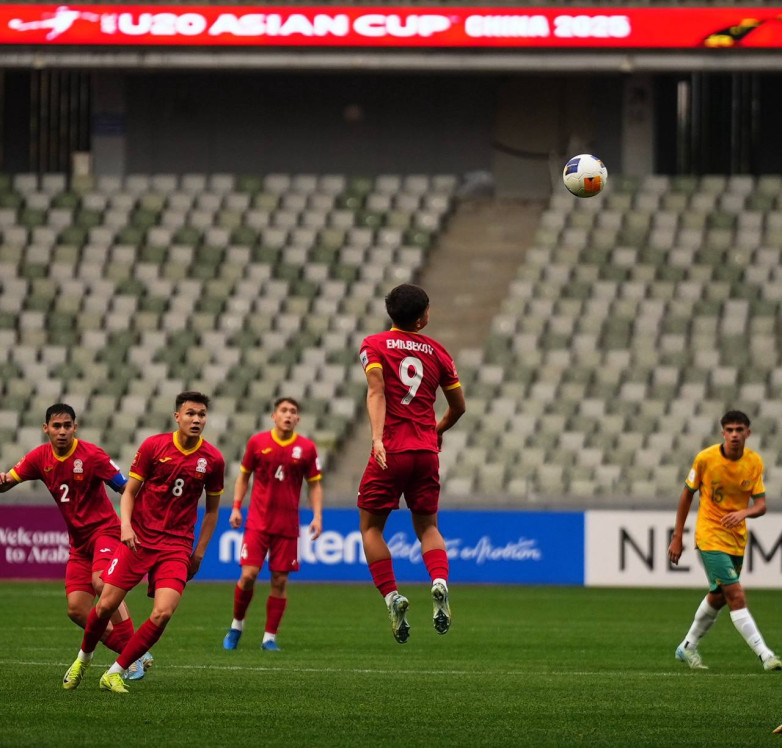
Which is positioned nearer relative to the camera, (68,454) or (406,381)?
(406,381)

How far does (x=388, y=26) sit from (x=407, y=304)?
19.2 meters

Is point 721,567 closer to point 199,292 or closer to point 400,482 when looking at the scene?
point 400,482

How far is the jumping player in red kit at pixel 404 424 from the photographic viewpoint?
29.9 ft

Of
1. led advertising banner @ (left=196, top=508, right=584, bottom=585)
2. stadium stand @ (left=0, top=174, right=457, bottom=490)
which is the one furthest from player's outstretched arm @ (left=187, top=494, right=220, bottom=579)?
stadium stand @ (left=0, top=174, right=457, bottom=490)

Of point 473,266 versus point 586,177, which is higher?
point 473,266

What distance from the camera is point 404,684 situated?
10484 mm

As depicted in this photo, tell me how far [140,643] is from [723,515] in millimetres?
4773

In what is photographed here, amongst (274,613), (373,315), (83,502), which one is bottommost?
(274,613)

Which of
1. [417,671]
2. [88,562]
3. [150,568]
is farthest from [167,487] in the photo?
[417,671]

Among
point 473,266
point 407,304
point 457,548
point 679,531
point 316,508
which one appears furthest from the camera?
point 473,266

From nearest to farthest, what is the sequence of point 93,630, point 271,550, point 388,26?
point 93,630, point 271,550, point 388,26

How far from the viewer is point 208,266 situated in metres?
28.0

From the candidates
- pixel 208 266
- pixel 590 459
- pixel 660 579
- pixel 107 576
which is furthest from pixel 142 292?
pixel 107 576

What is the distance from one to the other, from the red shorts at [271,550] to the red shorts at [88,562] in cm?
293
